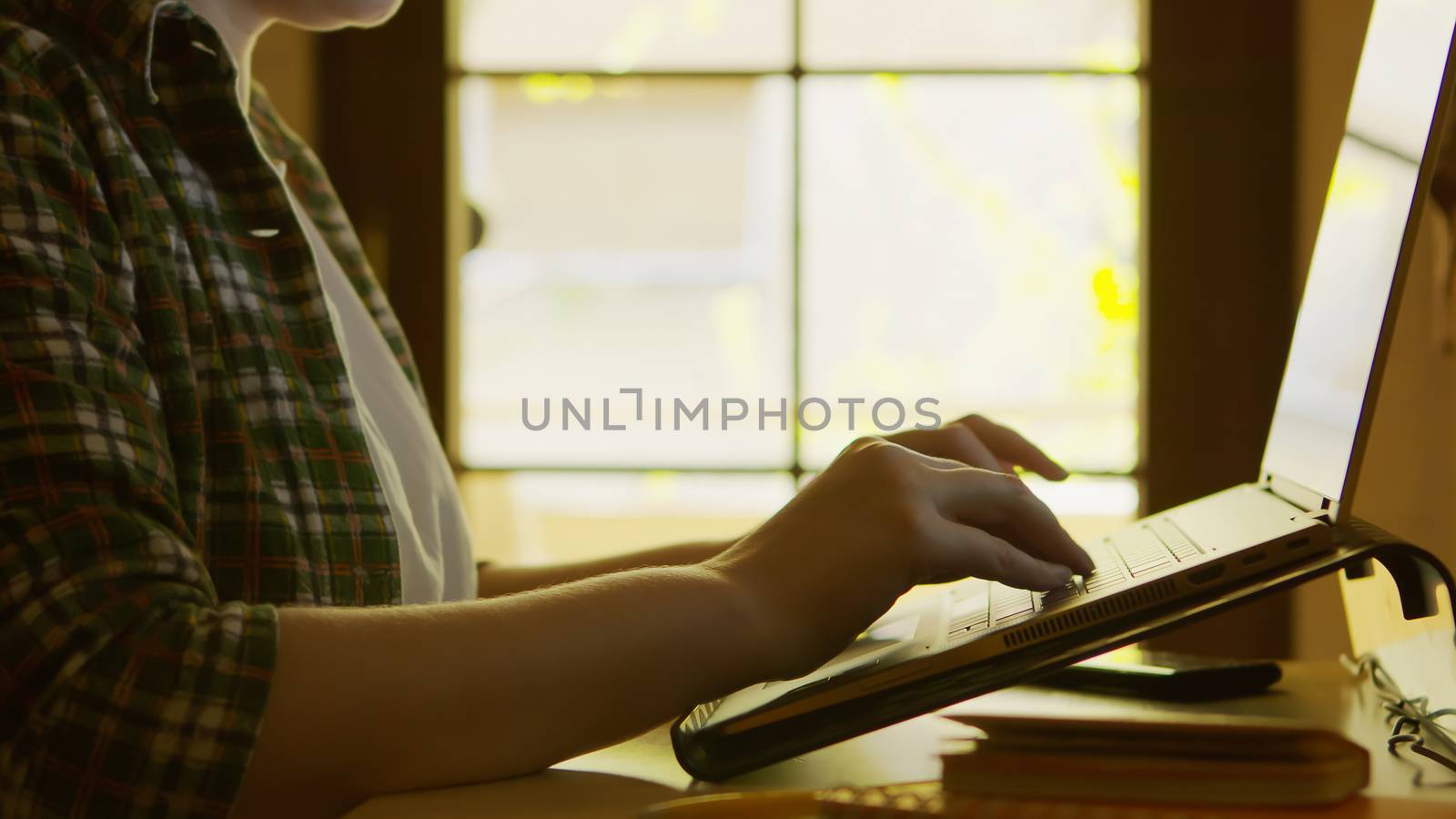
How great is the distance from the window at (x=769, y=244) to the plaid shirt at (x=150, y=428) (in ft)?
2.89

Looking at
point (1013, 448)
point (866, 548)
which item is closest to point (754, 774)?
point (866, 548)

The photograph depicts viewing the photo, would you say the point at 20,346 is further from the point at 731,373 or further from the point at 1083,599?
the point at 731,373

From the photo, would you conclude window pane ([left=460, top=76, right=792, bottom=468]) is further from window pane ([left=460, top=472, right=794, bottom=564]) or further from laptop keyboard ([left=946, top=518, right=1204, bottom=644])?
laptop keyboard ([left=946, top=518, right=1204, bottom=644])

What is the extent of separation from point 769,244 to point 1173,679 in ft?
3.20

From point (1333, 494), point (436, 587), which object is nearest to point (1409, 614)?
point (1333, 494)

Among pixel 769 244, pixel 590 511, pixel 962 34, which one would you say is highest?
pixel 962 34

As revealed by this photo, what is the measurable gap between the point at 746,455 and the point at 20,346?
1109mm

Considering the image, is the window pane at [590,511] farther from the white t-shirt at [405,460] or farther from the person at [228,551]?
the person at [228,551]

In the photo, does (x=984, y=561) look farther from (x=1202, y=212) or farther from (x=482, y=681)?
(x=1202, y=212)

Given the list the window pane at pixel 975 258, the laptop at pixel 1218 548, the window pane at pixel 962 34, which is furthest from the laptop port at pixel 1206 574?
the window pane at pixel 962 34

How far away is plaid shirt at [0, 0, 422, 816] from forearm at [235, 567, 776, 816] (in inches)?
0.7

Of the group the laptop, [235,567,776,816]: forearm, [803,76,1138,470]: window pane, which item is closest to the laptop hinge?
the laptop

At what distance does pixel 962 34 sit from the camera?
1498 mm

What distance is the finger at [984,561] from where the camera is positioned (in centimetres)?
50
